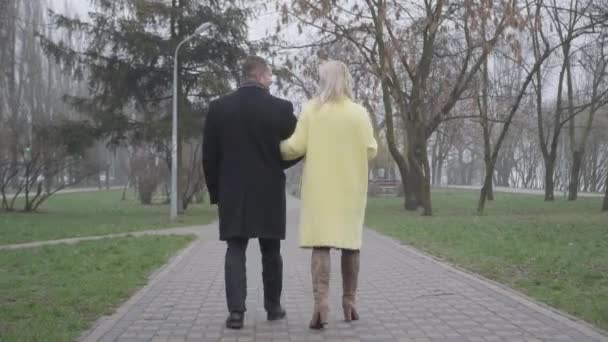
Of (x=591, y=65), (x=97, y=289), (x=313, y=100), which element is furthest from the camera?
(x=591, y=65)

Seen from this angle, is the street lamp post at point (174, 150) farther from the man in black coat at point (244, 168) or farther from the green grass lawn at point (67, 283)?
the man in black coat at point (244, 168)

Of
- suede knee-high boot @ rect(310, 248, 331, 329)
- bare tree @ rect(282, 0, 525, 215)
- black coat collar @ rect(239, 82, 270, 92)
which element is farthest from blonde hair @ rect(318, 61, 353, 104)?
bare tree @ rect(282, 0, 525, 215)

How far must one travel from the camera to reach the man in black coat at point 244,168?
16.7ft

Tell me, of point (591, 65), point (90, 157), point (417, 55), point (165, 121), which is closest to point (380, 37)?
point (417, 55)

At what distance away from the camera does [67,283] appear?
7785 millimetres

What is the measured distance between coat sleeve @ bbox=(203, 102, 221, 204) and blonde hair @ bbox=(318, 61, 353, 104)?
2.67 feet

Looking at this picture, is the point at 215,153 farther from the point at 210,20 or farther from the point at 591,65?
the point at 591,65

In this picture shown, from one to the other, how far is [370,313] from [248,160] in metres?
1.82

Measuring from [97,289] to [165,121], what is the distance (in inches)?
762

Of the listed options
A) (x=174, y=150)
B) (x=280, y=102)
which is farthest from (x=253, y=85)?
(x=174, y=150)

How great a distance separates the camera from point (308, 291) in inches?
287

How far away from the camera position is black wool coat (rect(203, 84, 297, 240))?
510 centimetres

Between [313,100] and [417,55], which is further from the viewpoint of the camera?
[417,55]

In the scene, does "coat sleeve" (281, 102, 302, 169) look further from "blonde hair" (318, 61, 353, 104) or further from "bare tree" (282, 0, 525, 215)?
"bare tree" (282, 0, 525, 215)
